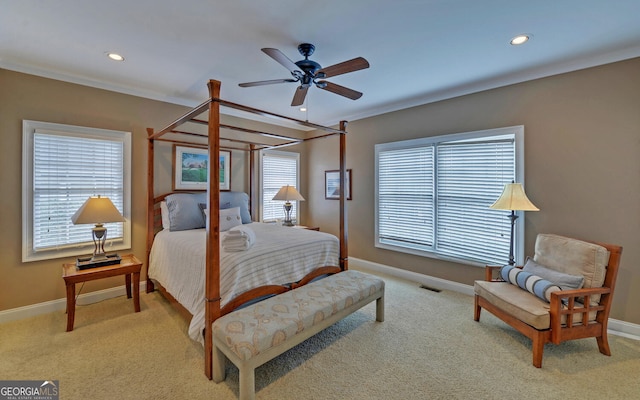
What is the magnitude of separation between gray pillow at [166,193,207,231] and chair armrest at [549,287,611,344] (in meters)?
3.87

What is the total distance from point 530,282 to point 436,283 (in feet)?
4.89

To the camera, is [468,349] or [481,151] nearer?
[468,349]

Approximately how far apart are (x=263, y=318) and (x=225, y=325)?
265 millimetres

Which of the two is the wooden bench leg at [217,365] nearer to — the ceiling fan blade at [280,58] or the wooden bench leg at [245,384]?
the wooden bench leg at [245,384]

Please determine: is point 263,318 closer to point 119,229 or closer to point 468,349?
point 468,349

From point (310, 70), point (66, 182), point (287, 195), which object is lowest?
point (287, 195)

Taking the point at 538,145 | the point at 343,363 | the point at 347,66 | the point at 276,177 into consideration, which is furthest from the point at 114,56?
the point at 538,145

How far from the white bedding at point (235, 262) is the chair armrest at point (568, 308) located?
6.42 ft

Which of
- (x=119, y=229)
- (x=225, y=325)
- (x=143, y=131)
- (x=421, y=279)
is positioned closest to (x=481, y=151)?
(x=421, y=279)

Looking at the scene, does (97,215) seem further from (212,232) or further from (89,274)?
(212,232)

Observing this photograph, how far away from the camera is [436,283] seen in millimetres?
3805

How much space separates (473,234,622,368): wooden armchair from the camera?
2.09 m

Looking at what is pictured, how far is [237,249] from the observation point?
7.79ft

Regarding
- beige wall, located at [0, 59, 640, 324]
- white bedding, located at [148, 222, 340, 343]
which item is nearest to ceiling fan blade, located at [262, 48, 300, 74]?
white bedding, located at [148, 222, 340, 343]
